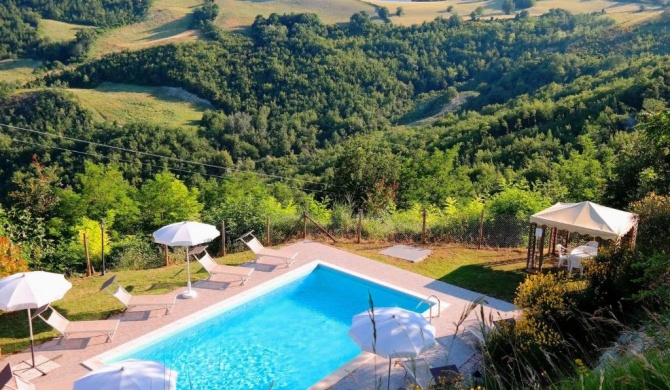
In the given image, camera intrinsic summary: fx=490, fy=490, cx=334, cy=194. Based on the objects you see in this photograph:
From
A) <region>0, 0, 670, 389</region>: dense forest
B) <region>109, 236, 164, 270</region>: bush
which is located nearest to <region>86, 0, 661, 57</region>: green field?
<region>0, 0, 670, 389</region>: dense forest

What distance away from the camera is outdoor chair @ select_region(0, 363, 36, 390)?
20.9ft

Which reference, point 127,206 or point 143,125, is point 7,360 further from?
point 143,125

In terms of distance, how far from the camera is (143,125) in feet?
159

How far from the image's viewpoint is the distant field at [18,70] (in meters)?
65.1

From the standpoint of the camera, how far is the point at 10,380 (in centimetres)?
654

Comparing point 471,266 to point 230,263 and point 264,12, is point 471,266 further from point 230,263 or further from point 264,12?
point 264,12

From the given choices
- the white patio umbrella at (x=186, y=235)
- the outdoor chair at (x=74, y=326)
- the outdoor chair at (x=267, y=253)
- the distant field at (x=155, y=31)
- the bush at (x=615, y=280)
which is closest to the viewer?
the bush at (x=615, y=280)

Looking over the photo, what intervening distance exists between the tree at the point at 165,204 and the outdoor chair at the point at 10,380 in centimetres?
1207

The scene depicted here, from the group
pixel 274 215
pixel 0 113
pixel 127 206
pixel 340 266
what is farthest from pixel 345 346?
pixel 0 113

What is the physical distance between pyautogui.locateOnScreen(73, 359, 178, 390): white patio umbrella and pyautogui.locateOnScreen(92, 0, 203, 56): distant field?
76.9m

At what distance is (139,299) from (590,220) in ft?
30.3

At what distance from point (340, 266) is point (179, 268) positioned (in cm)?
397

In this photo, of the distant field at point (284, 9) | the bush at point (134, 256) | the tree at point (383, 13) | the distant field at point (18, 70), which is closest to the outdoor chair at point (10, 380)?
the bush at point (134, 256)

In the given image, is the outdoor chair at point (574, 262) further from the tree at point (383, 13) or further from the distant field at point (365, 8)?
the tree at point (383, 13)
